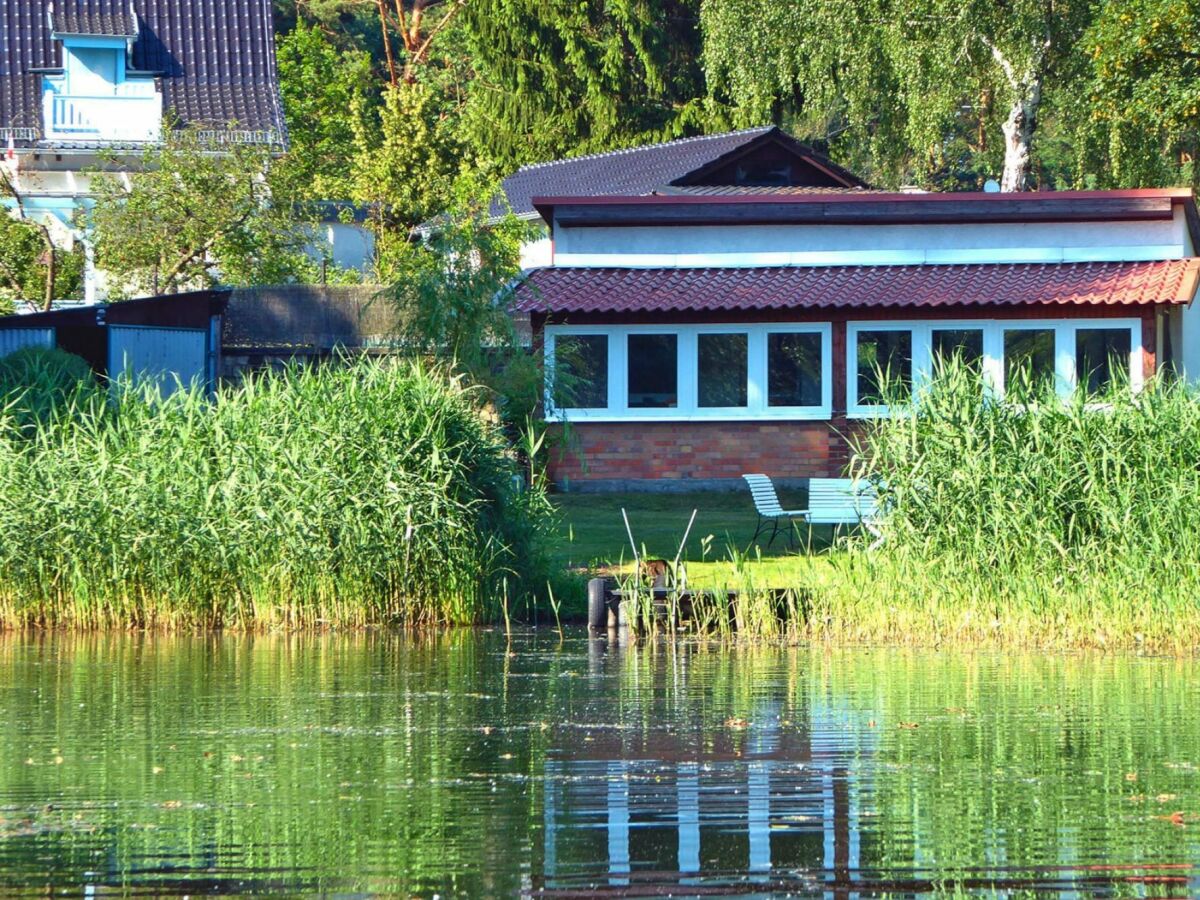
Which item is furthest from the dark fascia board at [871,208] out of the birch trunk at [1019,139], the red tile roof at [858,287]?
the birch trunk at [1019,139]

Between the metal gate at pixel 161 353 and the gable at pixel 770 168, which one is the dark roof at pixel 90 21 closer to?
the gable at pixel 770 168

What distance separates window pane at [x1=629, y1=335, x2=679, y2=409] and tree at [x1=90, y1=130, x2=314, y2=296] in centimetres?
754

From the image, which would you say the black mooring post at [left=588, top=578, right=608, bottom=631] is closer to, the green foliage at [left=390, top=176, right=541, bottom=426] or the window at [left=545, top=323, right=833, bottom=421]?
the green foliage at [left=390, top=176, right=541, bottom=426]

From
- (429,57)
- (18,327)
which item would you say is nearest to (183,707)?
(18,327)

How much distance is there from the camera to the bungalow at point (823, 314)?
26453mm

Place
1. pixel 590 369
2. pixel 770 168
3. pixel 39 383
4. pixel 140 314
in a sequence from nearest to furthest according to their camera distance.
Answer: pixel 39 383 → pixel 140 314 → pixel 590 369 → pixel 770 168

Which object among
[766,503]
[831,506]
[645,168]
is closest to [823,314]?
[766,503]

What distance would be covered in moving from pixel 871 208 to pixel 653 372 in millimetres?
3797

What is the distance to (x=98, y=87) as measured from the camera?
40.1 metres

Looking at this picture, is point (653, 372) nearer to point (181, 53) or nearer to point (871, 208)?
point (871, 208)

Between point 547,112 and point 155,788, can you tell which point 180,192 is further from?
point 155,788

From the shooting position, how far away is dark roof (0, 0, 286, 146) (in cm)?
4009

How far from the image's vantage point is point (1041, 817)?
30.2 feet

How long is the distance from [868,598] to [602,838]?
7.59m
